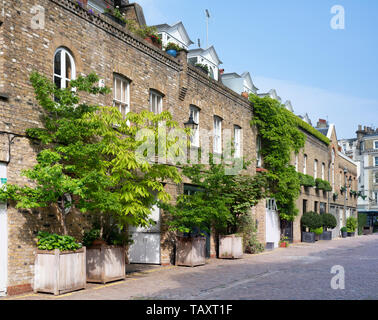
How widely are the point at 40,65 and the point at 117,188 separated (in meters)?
3.56

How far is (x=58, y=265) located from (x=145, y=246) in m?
5.71

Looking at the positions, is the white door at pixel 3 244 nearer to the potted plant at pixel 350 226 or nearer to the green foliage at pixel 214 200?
the green foliage at pixel 214 200

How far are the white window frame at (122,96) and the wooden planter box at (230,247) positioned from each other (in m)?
6.86

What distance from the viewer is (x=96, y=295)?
375 inches

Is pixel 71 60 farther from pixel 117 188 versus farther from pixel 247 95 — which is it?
pixel 247 95

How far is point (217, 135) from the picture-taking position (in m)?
19.1

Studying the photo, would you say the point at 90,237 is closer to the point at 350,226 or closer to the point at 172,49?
the point at 172,49

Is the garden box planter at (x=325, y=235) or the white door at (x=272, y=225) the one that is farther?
the garden box planter at (x=325, y=235)

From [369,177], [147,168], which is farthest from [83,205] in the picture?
[369,177]

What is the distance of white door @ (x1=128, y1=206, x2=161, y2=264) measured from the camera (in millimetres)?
14945

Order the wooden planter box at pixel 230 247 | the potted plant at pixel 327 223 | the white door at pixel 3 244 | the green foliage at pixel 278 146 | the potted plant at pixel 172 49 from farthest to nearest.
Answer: the potted plant at pixel 327 223
the green foliage at pixel 278 146
the wooden planter box at pixel 230 247
the potted plant at pixel 172 49
the white door at pixel 3 244

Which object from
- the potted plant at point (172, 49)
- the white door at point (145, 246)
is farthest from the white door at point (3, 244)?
the potted plant at point (172, 49)

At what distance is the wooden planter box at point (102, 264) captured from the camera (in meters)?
11.0

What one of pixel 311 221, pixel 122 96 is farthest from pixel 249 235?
pixel 311 221
